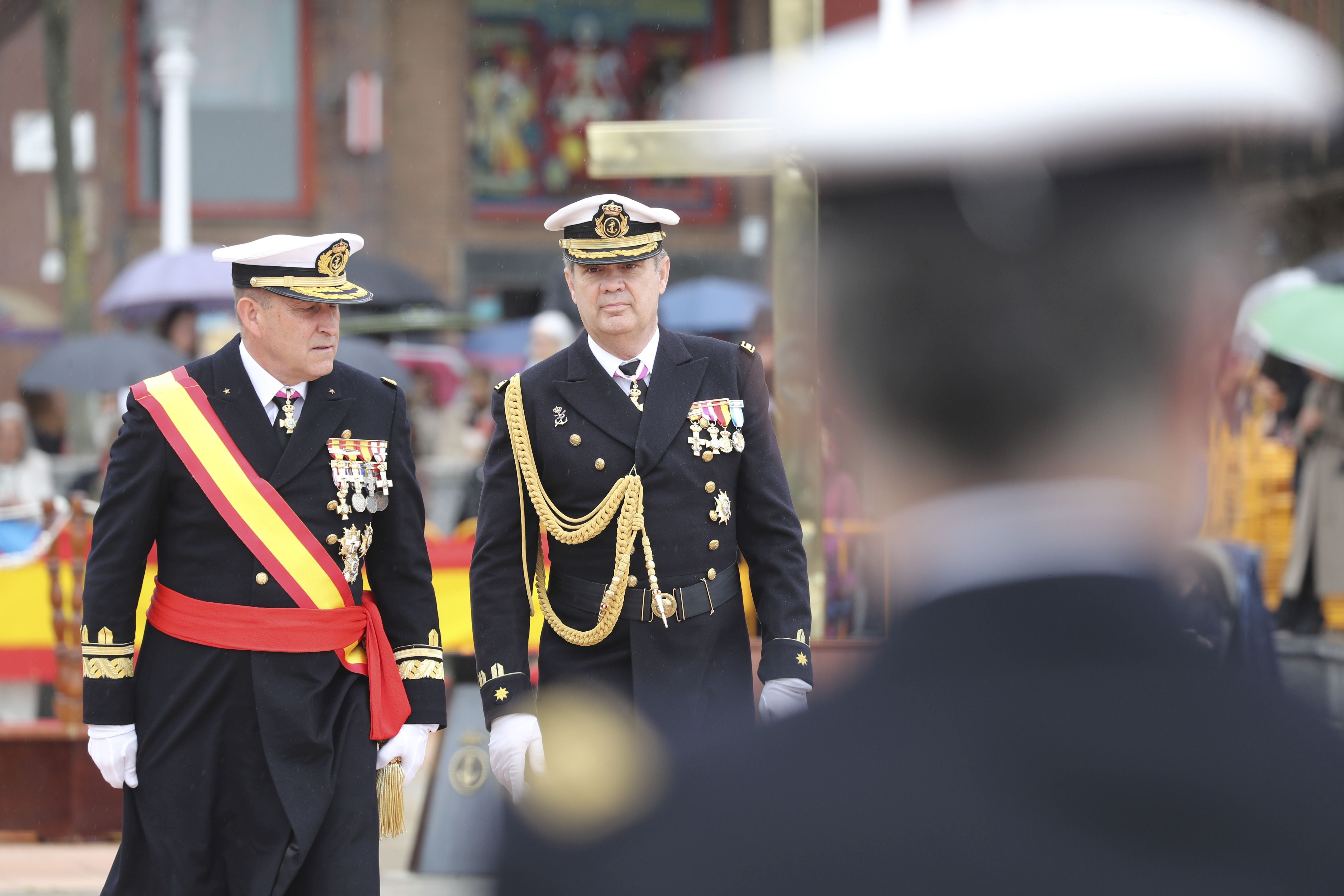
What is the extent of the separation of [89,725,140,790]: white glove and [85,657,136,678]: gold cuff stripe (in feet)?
0.31

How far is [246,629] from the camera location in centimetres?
317

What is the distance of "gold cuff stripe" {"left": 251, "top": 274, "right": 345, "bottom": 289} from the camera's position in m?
3.22

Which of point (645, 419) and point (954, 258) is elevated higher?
point (954, 258)

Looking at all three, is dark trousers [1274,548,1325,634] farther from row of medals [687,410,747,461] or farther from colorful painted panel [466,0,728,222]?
colorful painted panel [466,0,728,222]

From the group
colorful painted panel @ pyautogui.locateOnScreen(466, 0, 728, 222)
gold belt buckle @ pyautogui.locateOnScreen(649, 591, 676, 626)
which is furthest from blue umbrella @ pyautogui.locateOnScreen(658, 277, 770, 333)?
colorful painted panel @ pyautogui.locateOnScreen(466, 0, 728, 222)

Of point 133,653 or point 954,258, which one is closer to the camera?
point 954,258

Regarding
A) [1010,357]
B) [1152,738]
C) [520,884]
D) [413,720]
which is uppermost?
[1010,357]

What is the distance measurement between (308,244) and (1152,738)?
2.70 metres

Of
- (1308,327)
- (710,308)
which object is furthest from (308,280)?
(710,308)

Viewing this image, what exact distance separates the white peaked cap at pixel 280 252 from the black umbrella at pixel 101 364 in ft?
19.2

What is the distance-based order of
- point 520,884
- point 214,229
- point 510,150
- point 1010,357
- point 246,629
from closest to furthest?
point 1010,357 → point 520,884 → point 246,629 → point 214,229 → point 510,150

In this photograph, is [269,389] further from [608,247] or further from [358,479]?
[608,247]

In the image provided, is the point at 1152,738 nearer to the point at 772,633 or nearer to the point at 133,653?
the point at 772,633

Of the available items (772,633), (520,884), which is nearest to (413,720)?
(772,633)
